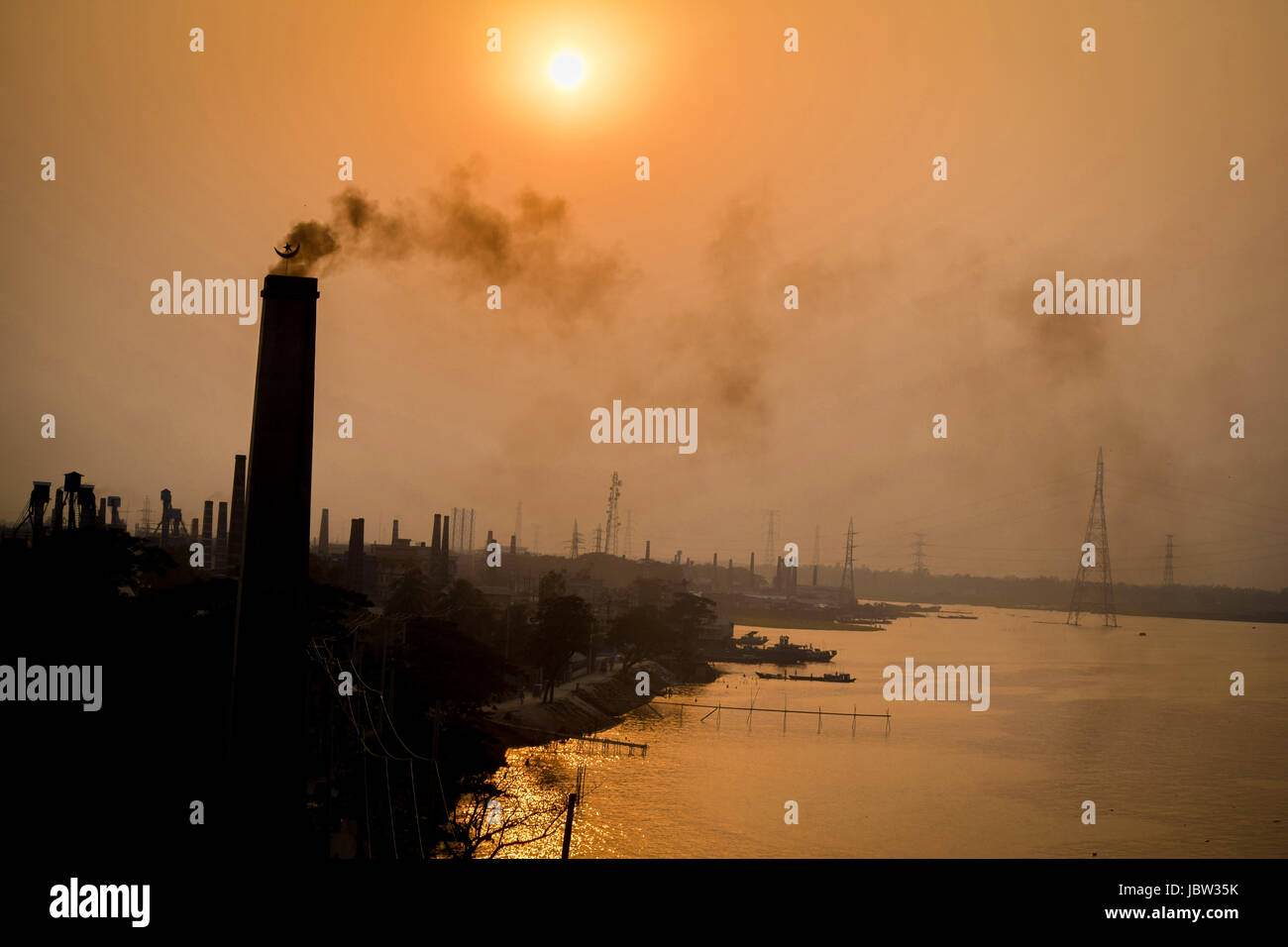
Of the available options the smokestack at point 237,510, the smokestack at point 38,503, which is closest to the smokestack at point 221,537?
the smokestack at point 237,510

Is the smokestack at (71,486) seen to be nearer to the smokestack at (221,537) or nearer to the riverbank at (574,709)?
the riverbank at (574,709)

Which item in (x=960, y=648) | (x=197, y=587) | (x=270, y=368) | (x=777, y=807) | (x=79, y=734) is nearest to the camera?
(x=270, y=368)

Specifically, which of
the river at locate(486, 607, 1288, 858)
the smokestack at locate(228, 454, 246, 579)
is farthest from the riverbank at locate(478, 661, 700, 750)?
the smokestack at locate(228, 454, 246, 579)

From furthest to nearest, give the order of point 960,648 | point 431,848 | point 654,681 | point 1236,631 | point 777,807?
point 1236,631 < point 960,648 < point 654,681 < point 777,807 < point 431,848

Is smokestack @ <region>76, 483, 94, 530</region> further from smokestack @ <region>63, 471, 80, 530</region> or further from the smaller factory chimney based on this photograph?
the smaller factory chimney
